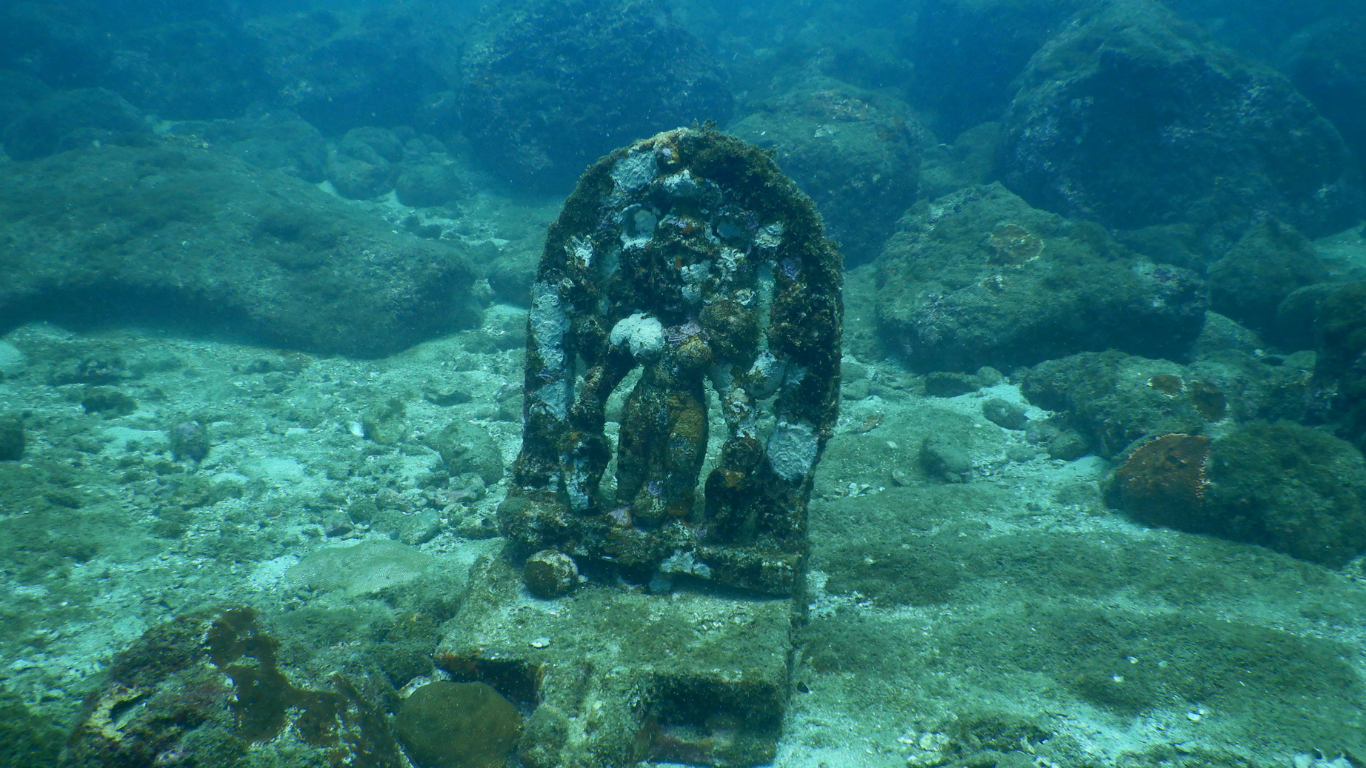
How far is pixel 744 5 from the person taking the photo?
119 feet

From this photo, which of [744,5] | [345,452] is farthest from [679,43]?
[744,5]

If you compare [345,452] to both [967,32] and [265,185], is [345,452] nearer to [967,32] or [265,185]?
[265,185]

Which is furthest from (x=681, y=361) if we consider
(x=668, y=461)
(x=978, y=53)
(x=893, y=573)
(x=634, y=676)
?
(x=978, y=53)

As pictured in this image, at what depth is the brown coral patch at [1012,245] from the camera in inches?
347

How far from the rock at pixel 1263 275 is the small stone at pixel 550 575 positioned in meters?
10.6

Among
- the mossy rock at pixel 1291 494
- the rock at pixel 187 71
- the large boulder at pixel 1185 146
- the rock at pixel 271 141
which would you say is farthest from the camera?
the rock at pixel 187 71

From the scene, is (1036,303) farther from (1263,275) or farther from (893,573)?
(893,573)

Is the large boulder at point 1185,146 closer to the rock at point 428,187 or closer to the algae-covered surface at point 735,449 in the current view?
the algae-covered surface at point 735,449

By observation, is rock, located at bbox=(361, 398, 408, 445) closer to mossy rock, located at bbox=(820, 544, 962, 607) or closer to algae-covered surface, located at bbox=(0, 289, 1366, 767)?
algae-covered surface, located at bbox=(0, 289, 1366, 767)

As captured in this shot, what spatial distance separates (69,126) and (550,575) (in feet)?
70.7

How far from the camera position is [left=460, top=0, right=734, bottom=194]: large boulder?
49.3ft

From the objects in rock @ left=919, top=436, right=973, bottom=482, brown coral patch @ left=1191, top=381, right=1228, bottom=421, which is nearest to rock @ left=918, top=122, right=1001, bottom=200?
brown coral patch @ left=1191, top=381, right=1228, bottom=421

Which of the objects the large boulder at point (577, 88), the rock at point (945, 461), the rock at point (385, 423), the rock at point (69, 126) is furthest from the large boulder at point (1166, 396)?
the rock at point (69, 126)

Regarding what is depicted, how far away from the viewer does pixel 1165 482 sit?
16.5 ft
